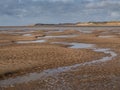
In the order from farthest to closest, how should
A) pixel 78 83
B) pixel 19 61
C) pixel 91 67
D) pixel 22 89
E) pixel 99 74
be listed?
pixel 19 61
pixel 91 67
pixel 99 74
pixel 78 83
pixel 22 89

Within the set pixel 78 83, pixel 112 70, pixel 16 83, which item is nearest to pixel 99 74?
pixel 112 70

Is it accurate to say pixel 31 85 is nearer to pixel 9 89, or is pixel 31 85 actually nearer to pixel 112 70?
pixel 9 89

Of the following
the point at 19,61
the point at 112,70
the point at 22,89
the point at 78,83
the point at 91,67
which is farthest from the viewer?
the point at 19,61

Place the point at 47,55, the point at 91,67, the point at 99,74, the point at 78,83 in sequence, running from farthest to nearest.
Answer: the point at 47,55 → the point at 91,67 → the point at 99,74 → the point at 78,83

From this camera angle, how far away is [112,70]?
56.2 ft

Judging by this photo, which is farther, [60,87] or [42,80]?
[42,80]

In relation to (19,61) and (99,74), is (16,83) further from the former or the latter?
(19,61)

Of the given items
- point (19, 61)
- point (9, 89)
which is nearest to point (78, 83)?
point (9, 89)

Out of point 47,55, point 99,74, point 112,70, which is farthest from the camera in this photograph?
point 47,55

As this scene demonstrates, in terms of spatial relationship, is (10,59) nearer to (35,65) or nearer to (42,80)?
(35,65)

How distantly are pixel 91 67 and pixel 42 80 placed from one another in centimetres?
483

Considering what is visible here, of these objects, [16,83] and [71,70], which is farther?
[71,70]

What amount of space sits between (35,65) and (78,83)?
233 inches

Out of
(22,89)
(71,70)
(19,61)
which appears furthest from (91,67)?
(22,89)
